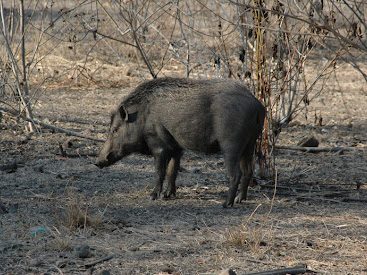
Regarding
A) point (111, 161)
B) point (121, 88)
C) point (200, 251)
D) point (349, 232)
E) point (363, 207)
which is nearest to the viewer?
point (200, 251)

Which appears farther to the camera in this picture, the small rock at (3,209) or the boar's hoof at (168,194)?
the boar's hoof at (168,194)

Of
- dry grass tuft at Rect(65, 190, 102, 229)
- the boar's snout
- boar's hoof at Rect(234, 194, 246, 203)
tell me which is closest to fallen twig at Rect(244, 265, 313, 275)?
dry grass tuft at Rect(65, 190, 102, 229)

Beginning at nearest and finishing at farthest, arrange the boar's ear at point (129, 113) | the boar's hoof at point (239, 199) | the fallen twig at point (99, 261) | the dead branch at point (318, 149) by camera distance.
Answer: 1. the fallen twig at point (99, 261)
2. the boar's hoof at point (239, 199)
3. the boar's ear at point (129, 113)
4. the dead branch at point (318, 149)

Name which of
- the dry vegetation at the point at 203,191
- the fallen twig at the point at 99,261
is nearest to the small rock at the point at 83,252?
the dry vegetation at the point at 203,191

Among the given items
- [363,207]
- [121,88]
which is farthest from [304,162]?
[121,88]

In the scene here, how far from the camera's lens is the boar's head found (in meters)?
8.23

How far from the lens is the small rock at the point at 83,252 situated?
242 inches

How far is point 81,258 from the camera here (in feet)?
20.1

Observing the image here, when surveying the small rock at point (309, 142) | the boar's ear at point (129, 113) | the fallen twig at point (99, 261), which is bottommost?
the fallen twig at point (99, 261)

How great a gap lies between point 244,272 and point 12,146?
4993 mm

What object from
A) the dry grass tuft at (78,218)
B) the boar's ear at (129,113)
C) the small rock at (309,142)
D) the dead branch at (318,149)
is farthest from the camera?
the small rock at (309,142)

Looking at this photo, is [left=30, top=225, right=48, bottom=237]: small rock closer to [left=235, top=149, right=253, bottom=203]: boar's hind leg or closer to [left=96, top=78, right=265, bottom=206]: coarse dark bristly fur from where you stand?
[left=96, top=78, right=265, bottom=206]: coarse dark bristly fur

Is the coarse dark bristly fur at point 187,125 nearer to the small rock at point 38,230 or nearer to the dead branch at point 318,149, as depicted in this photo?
the small rock at point 38,230

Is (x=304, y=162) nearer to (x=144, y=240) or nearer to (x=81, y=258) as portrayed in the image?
(x=144, y=240)
